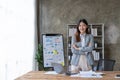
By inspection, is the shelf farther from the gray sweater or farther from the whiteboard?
the gray sweater

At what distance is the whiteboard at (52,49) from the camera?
742cm

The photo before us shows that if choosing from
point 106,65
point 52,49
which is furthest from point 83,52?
point 52,49

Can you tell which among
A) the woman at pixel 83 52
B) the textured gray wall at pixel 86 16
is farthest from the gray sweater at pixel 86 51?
the textured gray wall at pixel 86 16

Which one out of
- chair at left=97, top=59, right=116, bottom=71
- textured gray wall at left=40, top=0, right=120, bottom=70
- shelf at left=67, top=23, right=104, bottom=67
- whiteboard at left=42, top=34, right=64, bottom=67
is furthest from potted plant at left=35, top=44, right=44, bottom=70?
chair at left=97, top=59, right=116, bottom=71

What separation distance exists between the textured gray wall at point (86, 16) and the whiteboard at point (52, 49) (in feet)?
1.47

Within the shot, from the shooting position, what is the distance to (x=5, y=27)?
5.25 meters

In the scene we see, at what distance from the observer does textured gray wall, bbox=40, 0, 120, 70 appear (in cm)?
768

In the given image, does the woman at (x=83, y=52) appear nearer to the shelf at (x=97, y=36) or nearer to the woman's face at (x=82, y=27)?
the woman's face at (x=82, y=27)

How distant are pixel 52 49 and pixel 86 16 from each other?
144 cm

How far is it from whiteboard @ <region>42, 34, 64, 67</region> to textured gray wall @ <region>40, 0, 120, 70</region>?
1.47 ft

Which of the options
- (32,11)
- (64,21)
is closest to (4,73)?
(32,11)

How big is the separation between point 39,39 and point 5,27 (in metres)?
2.73

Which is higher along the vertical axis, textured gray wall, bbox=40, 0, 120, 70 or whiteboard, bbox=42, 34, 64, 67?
textured gray wall, bbox=40, 0, 120, 70

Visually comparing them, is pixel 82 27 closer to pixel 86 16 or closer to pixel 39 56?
pixel 39 56
